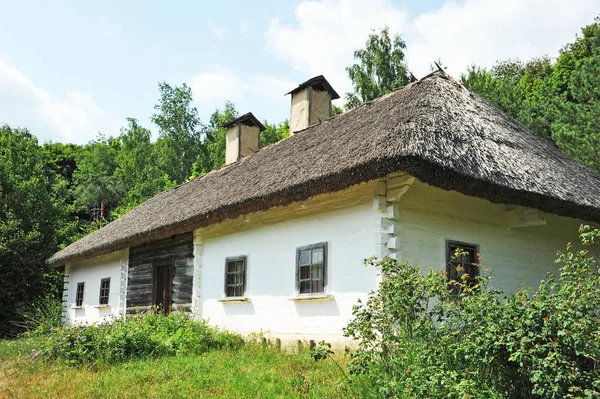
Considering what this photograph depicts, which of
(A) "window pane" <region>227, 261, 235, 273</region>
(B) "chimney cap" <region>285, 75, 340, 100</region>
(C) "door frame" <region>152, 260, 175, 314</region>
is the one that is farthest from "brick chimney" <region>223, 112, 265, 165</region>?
(A) "window pane" <region>227, 261, 235, 273</region>

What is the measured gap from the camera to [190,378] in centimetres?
728

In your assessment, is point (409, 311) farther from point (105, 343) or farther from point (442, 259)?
point (105, 343)

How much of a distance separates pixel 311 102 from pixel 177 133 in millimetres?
18402

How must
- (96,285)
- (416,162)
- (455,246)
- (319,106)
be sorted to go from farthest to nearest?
(96,285) → (319,106) → (455,246) → (416,162)

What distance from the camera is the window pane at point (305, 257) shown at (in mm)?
9398

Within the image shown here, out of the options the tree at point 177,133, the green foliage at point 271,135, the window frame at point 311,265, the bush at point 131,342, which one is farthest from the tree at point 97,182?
the window frame at point 311,265

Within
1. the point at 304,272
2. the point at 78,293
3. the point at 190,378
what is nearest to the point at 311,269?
the point at 304,272

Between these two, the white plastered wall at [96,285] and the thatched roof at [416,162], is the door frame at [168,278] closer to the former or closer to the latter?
the thatched roof at [416,162]

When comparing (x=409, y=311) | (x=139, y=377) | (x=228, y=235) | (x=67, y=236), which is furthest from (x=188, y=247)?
(x=67, y=236)

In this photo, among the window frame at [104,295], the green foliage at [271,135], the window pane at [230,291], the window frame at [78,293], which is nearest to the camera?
the window pane at [230,291]

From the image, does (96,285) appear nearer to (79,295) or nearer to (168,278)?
(79,295)

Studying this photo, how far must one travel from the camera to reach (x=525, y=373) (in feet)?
14.6

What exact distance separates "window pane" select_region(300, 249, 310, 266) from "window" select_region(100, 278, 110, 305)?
8638mm

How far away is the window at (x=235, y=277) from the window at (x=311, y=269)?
1.66 metres
